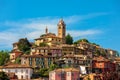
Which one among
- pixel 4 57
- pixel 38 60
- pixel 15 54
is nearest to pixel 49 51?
pixel 38 60

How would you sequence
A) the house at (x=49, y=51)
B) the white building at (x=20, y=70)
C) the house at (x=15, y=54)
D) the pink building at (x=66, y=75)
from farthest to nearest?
the house at (x=15, y=54), the house at (x=49, y=51), the white building at (x=20, y=70), the pink building at (x=66, y=75)

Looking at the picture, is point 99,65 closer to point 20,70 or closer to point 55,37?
point 55,37

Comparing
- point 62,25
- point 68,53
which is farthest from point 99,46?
point 68,53

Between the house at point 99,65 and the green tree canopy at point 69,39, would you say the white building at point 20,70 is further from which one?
the green tree canopy at point 69,39

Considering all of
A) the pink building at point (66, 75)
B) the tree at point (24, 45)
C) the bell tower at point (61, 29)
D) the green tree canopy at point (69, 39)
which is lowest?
the pink building at point (66, 75)

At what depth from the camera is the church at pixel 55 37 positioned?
109688 millimetres

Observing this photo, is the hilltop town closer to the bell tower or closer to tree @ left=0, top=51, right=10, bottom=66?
the bell tower

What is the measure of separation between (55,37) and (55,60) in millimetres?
17391

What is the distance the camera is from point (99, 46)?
12338cm

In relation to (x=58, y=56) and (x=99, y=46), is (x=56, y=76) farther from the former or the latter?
(x=99, y=46)

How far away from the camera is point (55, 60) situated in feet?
309

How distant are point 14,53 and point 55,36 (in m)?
15.8

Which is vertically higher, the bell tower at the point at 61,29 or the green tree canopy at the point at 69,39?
the bell tower at the point at 61,29

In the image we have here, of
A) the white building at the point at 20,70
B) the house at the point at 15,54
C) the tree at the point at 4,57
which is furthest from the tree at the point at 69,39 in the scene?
the white building at the point at 20,70
